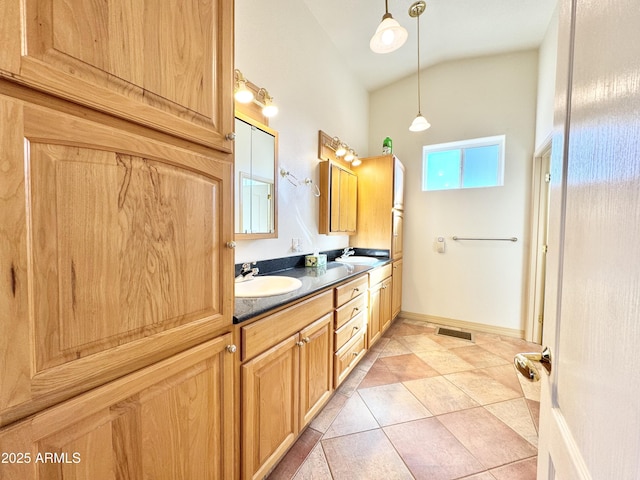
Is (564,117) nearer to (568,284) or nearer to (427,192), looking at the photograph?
(568,284)

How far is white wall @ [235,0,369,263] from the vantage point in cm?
173

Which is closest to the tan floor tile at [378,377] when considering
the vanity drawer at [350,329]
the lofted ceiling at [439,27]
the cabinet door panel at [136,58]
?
the vanity drawer at [350,329]

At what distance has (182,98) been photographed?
2.55 ft

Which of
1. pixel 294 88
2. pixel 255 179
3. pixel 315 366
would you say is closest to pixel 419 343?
pixel 315 366

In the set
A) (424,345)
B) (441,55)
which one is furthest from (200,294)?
(441,55)

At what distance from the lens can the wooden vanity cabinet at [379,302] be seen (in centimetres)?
233

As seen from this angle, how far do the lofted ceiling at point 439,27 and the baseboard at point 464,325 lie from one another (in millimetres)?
3044

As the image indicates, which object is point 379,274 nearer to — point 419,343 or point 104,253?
point 419,343

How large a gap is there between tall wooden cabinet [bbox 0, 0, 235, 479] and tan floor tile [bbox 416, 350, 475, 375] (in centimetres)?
199

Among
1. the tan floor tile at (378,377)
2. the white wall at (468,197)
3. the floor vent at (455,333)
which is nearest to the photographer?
the tan floor tile at (378,377)

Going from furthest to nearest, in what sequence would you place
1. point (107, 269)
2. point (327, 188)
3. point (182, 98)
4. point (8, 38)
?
point (327, 188)
point (182, 98)
point (107, 269)
point (8, 38)

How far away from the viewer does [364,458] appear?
138 centimetres

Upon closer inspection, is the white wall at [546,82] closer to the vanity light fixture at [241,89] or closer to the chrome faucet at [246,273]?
the vanity light fixture at [241,89]

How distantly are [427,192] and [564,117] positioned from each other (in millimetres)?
2890
